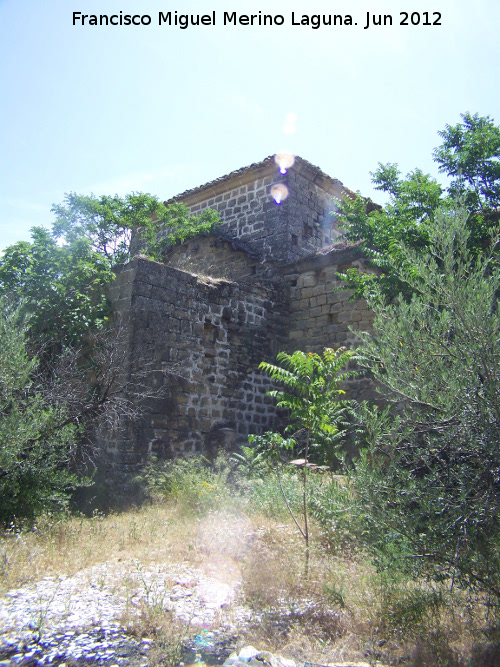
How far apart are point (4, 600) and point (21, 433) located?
2088mm

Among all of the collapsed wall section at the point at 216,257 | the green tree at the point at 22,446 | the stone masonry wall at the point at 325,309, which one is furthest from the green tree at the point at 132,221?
the green tree at the point at 22,446

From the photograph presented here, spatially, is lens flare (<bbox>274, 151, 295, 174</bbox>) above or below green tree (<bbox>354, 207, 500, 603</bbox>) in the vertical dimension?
above

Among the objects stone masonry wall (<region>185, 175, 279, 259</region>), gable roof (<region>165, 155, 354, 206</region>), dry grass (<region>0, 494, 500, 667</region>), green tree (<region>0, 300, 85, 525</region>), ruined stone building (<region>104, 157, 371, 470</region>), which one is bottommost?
dry grass (<region>0, 494, 500, 667</region>)

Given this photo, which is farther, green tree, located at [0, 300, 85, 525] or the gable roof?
the gable roof

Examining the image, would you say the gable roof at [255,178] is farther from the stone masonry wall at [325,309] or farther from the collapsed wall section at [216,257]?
the stone masonry wall at [325,309]

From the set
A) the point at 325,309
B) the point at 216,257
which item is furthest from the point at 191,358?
the point at 216,257

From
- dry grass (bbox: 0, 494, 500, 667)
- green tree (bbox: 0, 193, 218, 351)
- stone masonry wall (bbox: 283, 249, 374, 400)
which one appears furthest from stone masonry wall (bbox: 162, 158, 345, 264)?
dry grass (bbox: 0, 494, 500, 667)

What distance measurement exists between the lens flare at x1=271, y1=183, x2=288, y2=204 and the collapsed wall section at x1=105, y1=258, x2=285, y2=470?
3.61m

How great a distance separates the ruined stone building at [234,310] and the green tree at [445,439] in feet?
13.0

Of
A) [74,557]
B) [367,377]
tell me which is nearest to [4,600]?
[74,557]

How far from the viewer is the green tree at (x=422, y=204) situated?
8.88 meters

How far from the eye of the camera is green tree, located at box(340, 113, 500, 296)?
349 inches

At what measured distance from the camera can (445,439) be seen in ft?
13.1

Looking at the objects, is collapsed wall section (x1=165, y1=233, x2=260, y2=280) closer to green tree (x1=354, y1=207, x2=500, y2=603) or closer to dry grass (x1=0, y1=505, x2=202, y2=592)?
dry grass (x1=0, y1=505, x2=202, y2=592)
